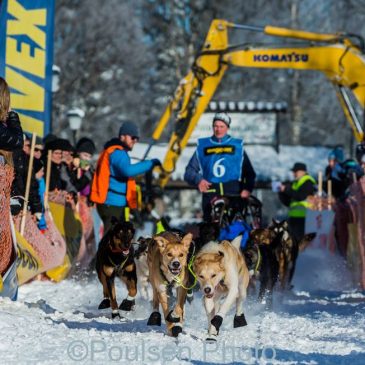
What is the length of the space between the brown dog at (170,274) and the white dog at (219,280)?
0.13 metres

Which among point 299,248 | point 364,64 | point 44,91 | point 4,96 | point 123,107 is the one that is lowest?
point 299,248

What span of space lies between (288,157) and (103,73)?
12.5 metres

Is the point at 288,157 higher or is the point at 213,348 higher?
the point at 288,157

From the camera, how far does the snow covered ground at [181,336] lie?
499 centimetres

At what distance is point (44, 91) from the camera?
11.6 metres

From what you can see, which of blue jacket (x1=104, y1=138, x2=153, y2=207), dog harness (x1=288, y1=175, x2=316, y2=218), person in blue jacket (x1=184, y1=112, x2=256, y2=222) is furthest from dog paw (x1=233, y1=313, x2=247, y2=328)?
dog harness (x1=288, y1=175, x2=316, y2=218)

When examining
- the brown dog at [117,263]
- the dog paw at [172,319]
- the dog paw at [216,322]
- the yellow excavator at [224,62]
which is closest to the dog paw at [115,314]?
the brown dog at [117,263]

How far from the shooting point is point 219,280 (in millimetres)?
6211

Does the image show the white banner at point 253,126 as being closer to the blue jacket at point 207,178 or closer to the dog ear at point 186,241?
the blue jacket at point 207,178

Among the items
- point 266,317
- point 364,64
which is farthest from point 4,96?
point 364,64

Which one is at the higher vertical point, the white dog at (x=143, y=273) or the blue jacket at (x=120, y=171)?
the blue jacket at (x=120, y=171)

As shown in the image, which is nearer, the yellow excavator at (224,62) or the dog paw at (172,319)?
the dog paw at (172,319)

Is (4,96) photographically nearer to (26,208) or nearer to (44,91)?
(26,208)

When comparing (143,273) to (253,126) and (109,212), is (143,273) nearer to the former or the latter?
(109,212)
